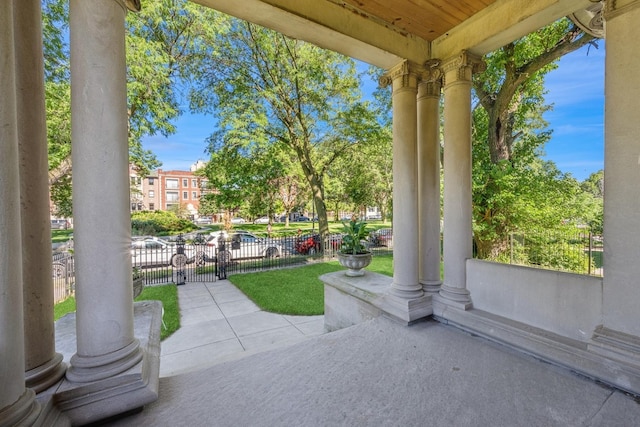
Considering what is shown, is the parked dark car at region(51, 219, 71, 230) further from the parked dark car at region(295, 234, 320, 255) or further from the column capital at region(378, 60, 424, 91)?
the column capital at region(378, 60, 424, 91)

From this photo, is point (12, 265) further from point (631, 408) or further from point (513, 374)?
point (631, 408)

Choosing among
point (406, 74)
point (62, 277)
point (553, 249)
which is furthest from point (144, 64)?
point (553, 249)

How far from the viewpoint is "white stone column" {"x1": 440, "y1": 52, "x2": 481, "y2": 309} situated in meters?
3.85

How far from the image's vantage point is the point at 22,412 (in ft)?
5.24

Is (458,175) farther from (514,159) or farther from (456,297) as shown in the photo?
(514,159)

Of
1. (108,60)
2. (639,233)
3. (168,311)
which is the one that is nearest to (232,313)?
(168,311)

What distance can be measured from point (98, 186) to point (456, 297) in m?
4.13

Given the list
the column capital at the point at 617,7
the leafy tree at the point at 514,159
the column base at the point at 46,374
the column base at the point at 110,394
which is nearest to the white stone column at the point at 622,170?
the column capital at the point at 617,7

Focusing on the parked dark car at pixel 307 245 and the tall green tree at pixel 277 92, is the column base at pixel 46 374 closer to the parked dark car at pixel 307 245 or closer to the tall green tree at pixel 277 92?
the tall green tree at pixel 277 92

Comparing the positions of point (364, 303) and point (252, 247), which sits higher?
point (364, 303)

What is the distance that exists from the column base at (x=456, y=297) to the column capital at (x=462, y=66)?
9.43ft

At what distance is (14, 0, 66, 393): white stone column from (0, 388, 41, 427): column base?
0.32 metres

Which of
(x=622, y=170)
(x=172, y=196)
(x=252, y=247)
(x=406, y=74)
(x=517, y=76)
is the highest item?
(x=517, y=76)

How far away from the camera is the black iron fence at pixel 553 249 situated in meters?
9.89
